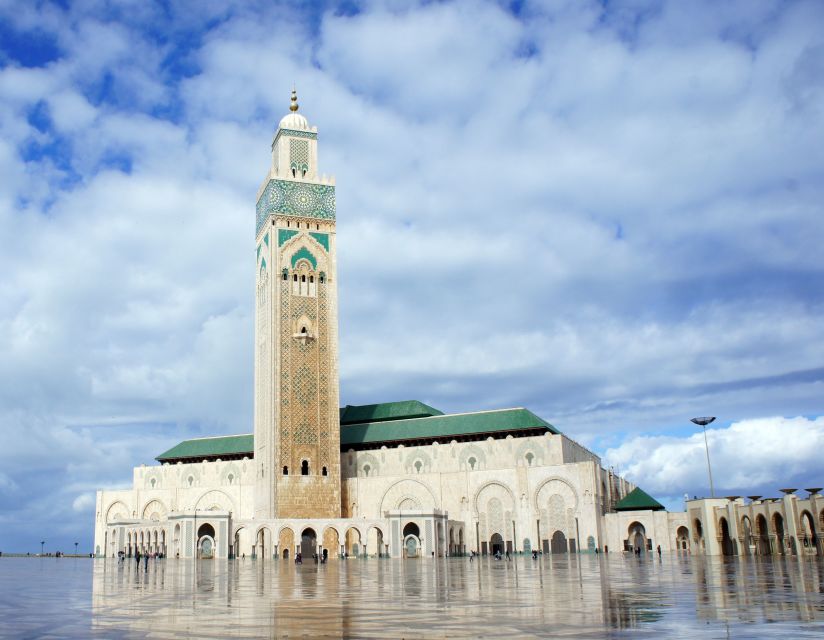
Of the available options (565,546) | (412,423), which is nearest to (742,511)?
(565,546)

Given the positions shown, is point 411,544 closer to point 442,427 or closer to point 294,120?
point 442,427

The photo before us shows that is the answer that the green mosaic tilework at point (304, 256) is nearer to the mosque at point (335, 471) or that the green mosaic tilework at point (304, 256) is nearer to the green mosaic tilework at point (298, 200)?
the mosque at point (335, 471)

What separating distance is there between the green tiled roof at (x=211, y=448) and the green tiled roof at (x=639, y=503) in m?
26.9

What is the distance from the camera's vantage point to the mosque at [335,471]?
4894 cm

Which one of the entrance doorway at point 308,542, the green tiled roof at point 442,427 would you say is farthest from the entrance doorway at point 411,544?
the green tiled roof at point 442,427

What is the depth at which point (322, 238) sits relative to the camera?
56.6m

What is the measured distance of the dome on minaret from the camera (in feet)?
190

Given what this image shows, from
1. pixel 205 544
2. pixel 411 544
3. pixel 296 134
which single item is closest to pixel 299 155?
pixel 296 134

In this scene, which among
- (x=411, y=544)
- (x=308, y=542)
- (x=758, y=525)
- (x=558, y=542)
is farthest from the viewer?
(x=308, y=542)

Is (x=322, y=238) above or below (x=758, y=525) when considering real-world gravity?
above

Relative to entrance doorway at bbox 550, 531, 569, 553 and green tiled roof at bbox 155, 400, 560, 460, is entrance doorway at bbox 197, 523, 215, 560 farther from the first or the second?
entrance doorway at bbox 550, 531, 569, 553

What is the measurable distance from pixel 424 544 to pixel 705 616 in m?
39.4

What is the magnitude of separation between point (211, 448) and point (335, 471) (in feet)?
50.5

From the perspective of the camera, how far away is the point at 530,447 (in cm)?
5294
